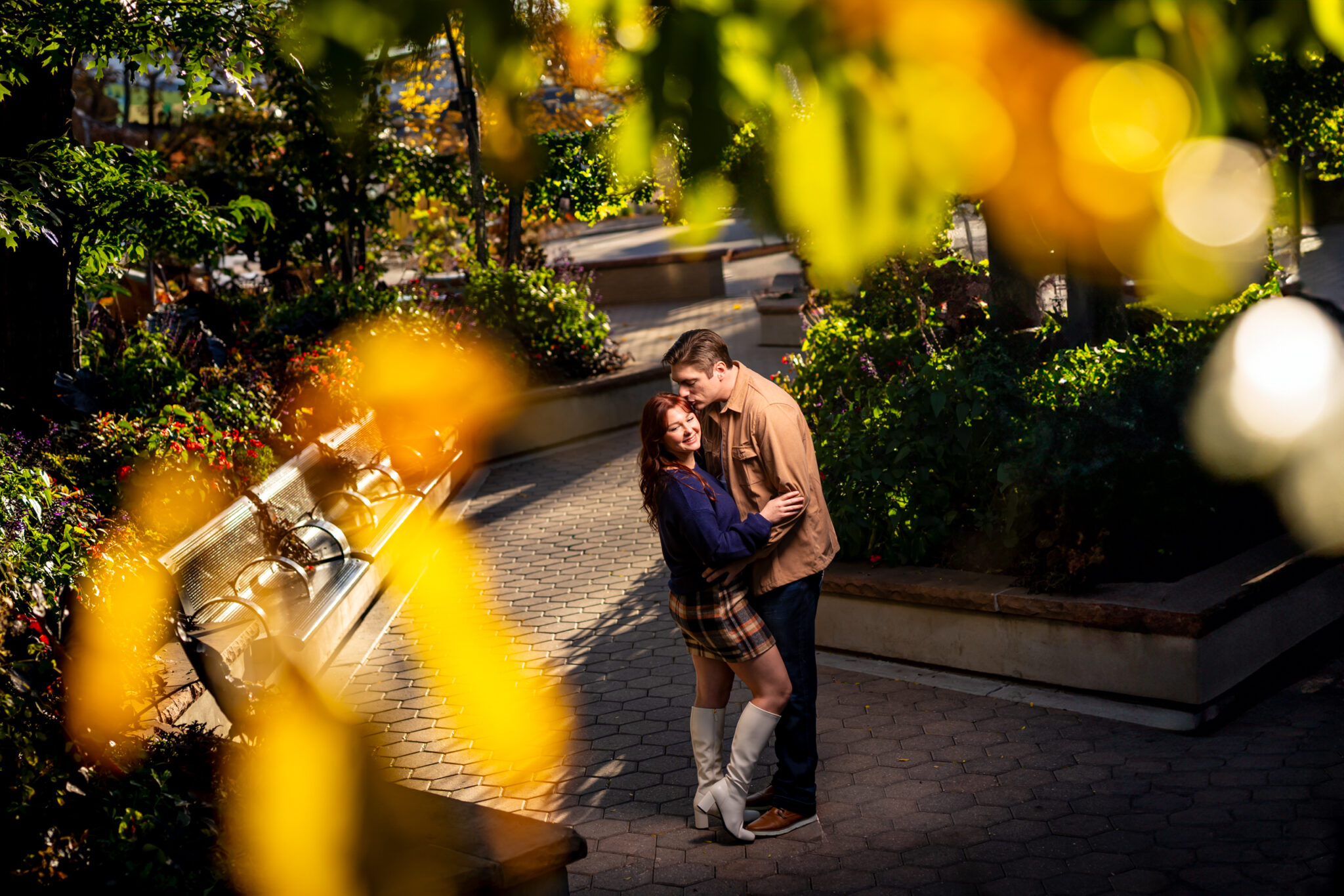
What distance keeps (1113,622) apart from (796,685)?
5.31 ft

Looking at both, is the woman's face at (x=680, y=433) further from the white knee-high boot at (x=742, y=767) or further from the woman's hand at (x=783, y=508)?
the white knee-high boot at (x=742, y=767)

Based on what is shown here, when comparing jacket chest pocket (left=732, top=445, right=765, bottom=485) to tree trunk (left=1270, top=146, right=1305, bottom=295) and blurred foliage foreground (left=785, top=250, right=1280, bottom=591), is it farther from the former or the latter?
tree trunk (left=1270, top=146, right=1305, bottom=295)

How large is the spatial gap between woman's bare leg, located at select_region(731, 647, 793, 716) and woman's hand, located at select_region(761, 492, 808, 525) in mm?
468

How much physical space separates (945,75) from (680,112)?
0.41 meters

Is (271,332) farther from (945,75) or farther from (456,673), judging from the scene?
(945,75)

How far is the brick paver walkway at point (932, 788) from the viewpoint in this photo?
4016 millimetres

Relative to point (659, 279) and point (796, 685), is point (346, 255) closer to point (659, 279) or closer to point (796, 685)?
point (659, 279)

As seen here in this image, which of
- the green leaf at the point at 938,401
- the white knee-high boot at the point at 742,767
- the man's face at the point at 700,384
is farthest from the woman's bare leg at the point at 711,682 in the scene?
the green leaf at the point at 938,401

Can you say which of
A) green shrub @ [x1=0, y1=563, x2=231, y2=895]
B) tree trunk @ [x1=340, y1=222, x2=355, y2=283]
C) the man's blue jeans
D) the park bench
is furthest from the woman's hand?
tree trunk @ [x1=340, y1=222, x2=355, y2=283]

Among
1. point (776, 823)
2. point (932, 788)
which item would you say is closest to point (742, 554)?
point (776, 823)

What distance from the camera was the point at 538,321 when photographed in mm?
12789

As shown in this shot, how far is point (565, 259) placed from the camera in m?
15.6

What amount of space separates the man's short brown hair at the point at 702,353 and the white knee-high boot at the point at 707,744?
1288 mm

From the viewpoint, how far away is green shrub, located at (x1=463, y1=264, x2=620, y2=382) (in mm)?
12688
